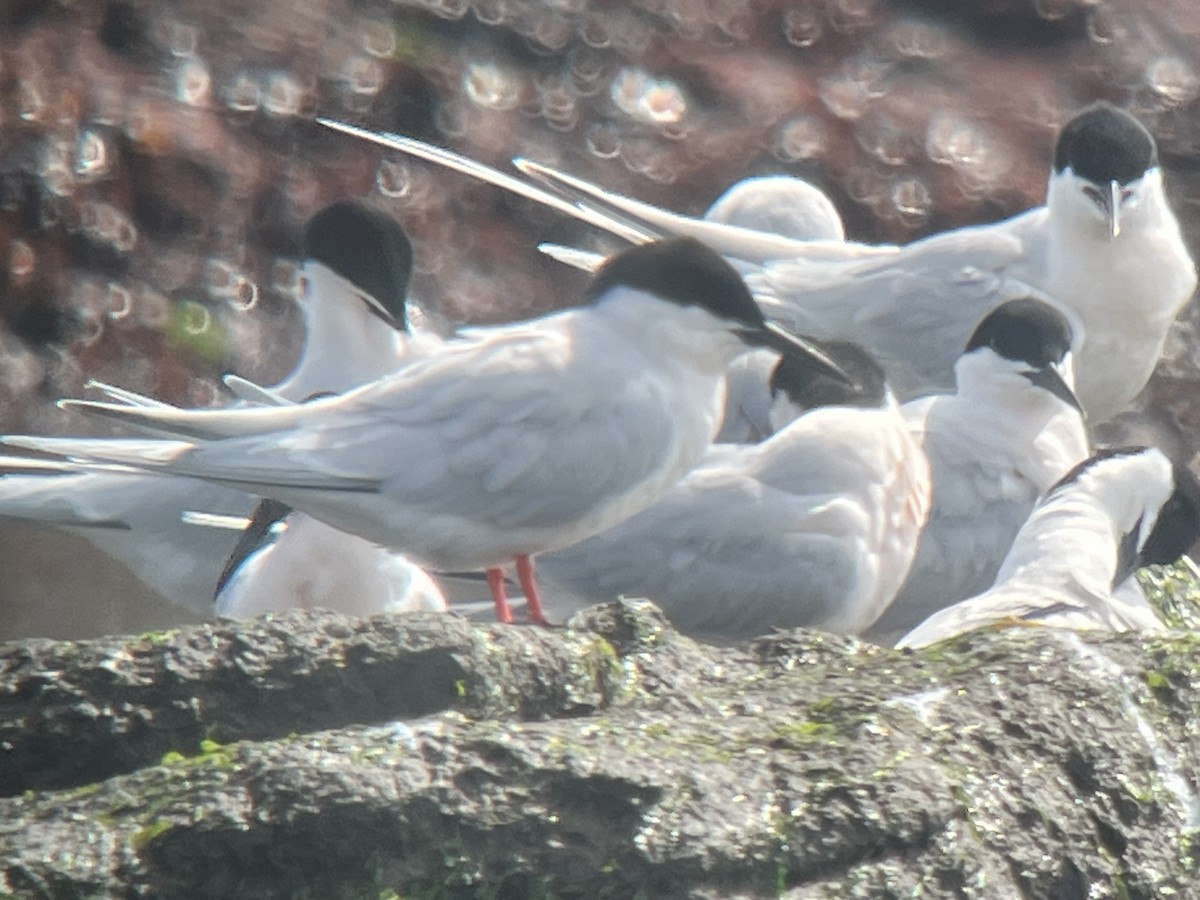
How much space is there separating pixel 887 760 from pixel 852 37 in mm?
7220

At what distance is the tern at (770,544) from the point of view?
195 inches

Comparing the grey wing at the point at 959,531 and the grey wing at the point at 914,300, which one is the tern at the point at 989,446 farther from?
the grey wing at the point at 914,300

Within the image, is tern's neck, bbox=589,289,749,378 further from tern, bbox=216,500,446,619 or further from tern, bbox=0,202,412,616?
tern, bbox=0,202,412,616

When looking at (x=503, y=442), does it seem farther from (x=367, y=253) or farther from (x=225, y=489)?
(x=367, y=253)

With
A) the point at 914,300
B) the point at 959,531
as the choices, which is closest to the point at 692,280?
the point at 959,531

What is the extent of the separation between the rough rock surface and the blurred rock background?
3.61 meters

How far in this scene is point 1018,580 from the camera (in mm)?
4797

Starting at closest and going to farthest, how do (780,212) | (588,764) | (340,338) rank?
1. (588,764)
2. (340,338)
3. (780,212)

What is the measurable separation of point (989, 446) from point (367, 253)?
1719 millimetres

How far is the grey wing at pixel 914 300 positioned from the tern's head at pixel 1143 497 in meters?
0.98

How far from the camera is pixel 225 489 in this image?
560cm

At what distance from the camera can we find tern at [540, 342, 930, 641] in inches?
195

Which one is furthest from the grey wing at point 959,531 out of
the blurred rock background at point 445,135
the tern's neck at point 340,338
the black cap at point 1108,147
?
the blurred rock background at point 445,135

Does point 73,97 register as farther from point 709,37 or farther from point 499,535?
point 499,535
